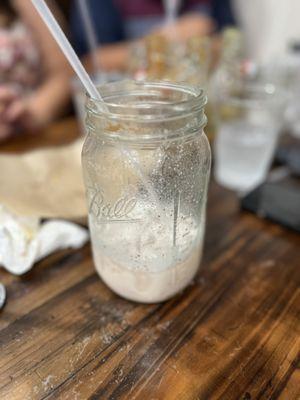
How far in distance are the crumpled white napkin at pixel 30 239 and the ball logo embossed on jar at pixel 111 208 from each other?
12 centimetres

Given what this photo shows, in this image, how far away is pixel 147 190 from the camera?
0.39m

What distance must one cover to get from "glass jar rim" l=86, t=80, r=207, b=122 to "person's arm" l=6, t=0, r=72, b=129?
661 millimetres

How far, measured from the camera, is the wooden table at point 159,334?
13.8 inches

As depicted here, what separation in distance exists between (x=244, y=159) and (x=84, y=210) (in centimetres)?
37

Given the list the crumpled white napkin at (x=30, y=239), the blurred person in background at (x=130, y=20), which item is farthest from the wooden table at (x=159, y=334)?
the blurred person in background at (x=130, y=20)

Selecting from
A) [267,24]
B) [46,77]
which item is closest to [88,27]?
[46,77]

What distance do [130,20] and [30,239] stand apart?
4.71ft

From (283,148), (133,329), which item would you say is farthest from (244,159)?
(133,329)

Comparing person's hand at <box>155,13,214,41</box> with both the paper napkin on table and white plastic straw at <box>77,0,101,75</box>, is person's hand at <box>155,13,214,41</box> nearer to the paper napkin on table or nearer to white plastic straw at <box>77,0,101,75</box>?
white plastic straw at <box>77,0,101,75</box>

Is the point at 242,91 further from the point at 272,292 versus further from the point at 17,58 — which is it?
the point at 17,58

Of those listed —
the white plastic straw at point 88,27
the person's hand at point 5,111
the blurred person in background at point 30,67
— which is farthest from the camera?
the blurred person in background at point 30,67

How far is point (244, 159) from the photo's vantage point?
73 cm

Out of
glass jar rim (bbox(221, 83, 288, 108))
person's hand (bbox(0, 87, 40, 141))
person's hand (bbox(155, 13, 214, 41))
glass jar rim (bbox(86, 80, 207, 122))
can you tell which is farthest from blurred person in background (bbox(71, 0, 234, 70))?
glass jar rim (bbox(86, 80, 207, 122))

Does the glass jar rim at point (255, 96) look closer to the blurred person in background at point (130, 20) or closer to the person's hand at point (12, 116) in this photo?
the person's hand at point (12, 116)
